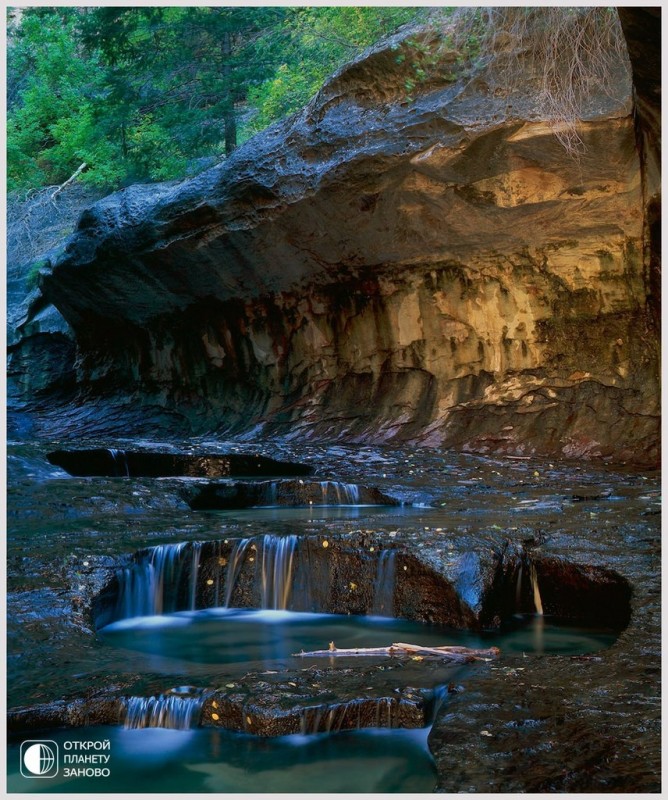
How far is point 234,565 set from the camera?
6.79 m

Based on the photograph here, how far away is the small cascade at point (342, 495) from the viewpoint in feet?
32.7

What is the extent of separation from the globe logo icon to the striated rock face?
10049 mm

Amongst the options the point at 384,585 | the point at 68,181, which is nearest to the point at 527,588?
the point at 384,585

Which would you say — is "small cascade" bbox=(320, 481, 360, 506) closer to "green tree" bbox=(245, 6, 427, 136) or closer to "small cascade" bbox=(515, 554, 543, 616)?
"small cascade" bbox=(515, 554, 543, 616)

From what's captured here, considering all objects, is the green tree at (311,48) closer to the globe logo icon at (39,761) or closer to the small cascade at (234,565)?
the small cascade at (234,565)

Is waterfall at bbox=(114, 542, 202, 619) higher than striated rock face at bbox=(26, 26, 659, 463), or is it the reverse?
striated rock face at bbox=(26, 26, 659, 463)

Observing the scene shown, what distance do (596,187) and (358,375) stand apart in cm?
575

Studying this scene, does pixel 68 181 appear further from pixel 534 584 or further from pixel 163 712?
pixel 163 712

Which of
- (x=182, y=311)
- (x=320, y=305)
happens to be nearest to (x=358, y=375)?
(x=320, y=305)

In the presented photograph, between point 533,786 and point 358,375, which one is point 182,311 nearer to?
point 358,375

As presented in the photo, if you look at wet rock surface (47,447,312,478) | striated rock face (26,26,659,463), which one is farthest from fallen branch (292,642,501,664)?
striated rock face (26,26,659,463)

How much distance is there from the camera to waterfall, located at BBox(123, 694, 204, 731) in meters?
4.14

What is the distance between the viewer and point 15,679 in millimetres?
4555

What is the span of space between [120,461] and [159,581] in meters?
6.29
